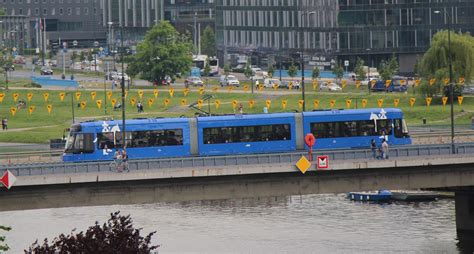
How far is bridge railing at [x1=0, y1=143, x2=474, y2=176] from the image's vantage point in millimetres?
93750

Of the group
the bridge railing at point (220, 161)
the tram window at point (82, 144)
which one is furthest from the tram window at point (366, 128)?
the tram window at point (82, 144)

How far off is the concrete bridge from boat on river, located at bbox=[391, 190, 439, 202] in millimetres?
31289

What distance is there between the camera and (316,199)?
13400cm

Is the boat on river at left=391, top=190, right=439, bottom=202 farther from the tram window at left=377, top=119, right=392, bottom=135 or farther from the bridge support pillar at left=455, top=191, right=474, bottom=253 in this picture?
the tram window at left=377, top=119, right=392, bottom=135

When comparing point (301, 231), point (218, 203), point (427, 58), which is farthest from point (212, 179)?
point (427, 58)

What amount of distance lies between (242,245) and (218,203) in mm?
26152

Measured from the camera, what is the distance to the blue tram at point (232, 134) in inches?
4252

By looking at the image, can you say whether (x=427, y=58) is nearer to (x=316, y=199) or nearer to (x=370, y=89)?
(x=370, y=89)

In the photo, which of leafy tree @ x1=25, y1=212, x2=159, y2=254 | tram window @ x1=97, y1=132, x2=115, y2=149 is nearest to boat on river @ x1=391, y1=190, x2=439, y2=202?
tram window @ x1=97, y1=132, x2=115, y2=149

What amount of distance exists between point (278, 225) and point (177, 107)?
67.8 metres

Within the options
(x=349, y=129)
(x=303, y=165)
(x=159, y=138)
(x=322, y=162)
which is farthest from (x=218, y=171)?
(x=349, y=129)

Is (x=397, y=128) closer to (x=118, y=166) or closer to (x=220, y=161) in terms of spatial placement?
(x=220, y=161)

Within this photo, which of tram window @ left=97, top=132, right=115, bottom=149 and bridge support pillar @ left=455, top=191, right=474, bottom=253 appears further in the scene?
bridge support pillar @ left=455, top=191, right=474, bottom=253

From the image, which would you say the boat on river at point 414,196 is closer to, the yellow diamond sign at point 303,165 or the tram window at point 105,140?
the tram window at point 105,140
